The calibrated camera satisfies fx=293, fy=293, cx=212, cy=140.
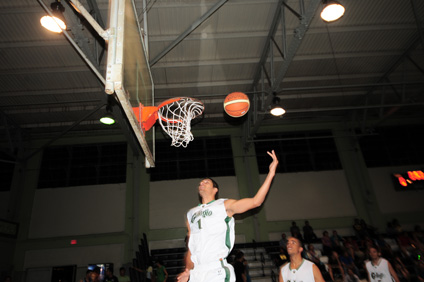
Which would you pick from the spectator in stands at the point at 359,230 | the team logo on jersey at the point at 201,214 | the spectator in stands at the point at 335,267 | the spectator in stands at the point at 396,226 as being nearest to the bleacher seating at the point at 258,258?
the spectator in stands at the point at 396,226

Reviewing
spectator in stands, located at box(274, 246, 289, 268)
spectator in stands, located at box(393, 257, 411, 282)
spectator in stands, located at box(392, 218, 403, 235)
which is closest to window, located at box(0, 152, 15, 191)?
spectator in stands, located at box(274, 246, 289, 268)

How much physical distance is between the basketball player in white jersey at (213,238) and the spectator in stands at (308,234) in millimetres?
10270

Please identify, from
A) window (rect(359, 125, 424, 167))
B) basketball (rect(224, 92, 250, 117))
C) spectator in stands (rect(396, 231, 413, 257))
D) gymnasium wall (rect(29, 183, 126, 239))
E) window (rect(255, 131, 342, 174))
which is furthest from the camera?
window (rect(359, 125, 424, 167))

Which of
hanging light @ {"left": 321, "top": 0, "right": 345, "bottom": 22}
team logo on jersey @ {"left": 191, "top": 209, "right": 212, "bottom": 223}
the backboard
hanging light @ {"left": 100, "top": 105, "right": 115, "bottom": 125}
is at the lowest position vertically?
team logo on jersey @ {"left": 191, "top": 209, "right": 212, "bottom": 223}

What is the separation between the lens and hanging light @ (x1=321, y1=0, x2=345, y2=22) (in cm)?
626

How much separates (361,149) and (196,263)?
14.3 m

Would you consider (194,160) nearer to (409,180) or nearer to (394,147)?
(394,147)

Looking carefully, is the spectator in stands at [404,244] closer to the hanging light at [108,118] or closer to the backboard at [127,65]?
the backboard at [127,65]

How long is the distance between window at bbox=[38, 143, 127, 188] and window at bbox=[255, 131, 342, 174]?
682 cm

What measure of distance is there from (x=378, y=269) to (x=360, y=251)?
4.63 m

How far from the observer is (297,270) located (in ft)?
13.6

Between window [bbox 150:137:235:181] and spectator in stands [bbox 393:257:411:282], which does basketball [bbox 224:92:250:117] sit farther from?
window [bbox 150:137:235:181]

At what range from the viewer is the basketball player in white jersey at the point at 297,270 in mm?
3984

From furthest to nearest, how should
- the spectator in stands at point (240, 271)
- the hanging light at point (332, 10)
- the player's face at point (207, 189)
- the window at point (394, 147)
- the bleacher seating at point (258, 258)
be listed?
the window at point (394, 147)
the bleacher seating at point (258, 258)
the spectator in stands at point (240, 271)
the hanging light at point (332, 10)
the player's face at point (207, 189)
